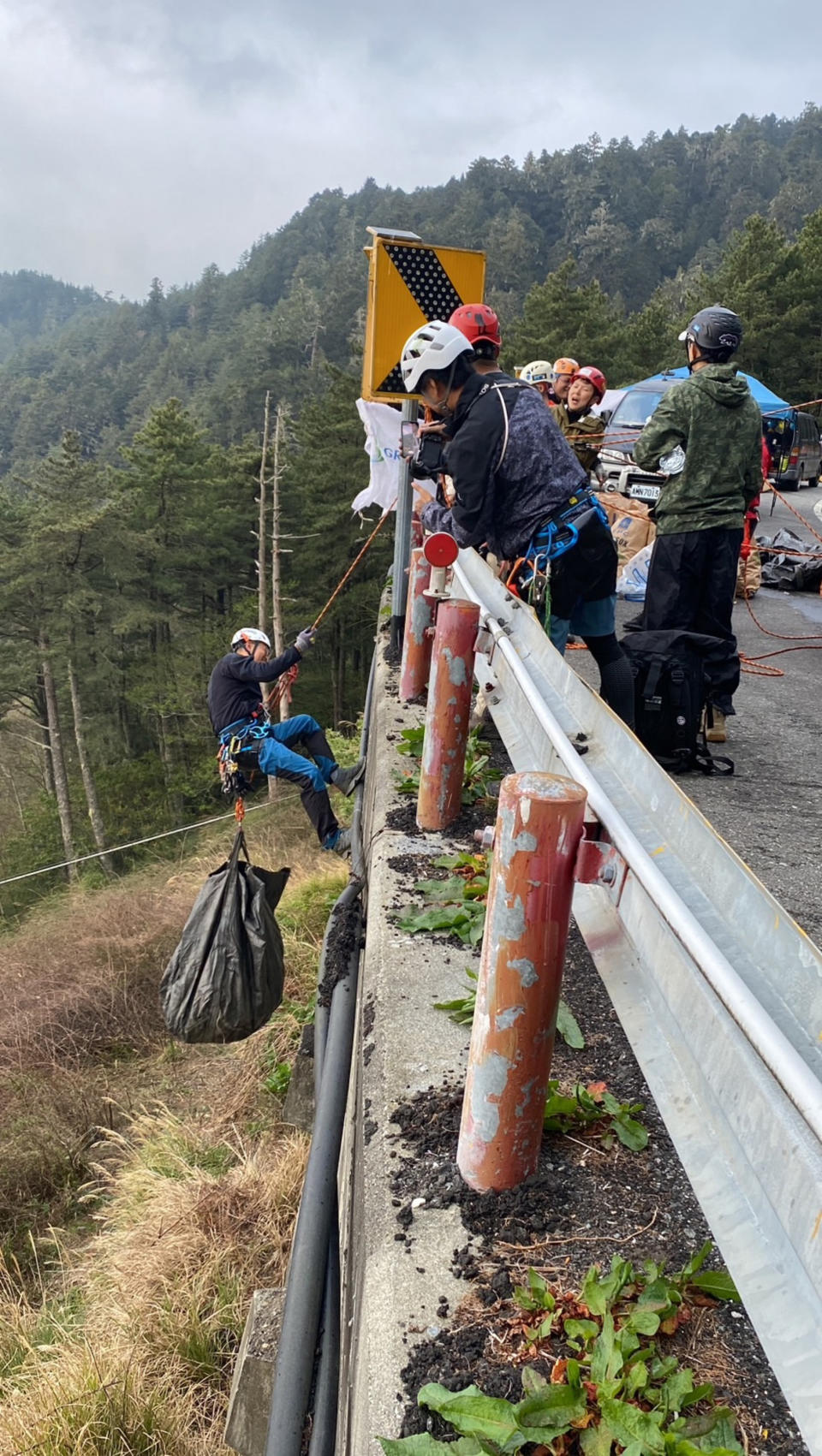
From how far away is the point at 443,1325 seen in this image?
1737 millimetres

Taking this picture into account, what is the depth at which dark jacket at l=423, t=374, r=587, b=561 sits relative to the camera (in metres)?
3.90

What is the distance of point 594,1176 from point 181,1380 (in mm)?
3076

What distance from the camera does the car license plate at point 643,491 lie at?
1282 cm

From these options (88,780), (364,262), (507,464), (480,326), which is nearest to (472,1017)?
(507,464)

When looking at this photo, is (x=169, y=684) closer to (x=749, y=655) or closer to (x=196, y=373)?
(x=749, y=655)

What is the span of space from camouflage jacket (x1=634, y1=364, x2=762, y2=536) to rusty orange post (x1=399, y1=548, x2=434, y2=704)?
4.26 ft

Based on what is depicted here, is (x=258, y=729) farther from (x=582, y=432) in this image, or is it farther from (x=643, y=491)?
(x=643, y=491)

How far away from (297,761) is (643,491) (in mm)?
7323

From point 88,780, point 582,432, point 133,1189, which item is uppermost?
point 582,432

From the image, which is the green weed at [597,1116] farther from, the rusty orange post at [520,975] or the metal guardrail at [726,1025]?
the metal guardrail at [726,1025]

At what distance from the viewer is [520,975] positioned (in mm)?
1769

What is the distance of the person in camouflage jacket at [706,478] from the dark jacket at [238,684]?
10.9ft

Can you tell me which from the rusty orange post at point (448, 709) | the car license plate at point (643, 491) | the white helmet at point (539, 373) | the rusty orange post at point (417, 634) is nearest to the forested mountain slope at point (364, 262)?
the car license plate at point (643, 491)

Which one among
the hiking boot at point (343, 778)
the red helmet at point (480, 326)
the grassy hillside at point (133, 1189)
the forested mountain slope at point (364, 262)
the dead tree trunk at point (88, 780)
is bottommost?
the dead tree trunk at point (88, 780)
